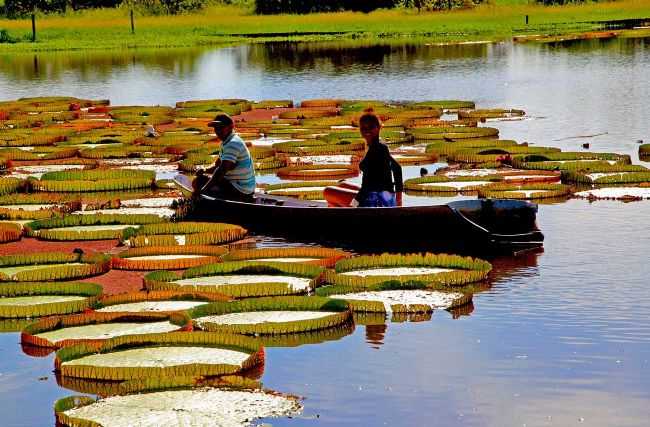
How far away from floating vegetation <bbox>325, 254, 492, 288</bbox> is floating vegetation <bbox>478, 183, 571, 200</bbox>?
3866 mm

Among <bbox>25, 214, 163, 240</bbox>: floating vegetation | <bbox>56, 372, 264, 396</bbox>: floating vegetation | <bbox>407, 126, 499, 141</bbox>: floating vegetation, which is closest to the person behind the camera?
<bbox>56, 372, 264, 396</bbox>: floating vegetation

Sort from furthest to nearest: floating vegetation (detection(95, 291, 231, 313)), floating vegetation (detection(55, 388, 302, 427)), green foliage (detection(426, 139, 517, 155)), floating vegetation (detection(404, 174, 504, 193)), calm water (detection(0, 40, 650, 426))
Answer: green foliage (detection(426, 139, 517, 155)) < floating vegetation (detection(404, 174, 504, 193)) < floating vegetation (detection(95, 291, 231, 313)) < calm water (detection(0, 40, 650, 426)) < floating vegetation (detection(55, 388, 302, 427))

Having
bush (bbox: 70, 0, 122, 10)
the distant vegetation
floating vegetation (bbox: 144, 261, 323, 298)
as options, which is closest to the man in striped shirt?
floating vegetation (bbox: 144, 261, 323, 298)

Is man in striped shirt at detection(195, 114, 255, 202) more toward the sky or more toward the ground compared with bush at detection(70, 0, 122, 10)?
more toward the ground

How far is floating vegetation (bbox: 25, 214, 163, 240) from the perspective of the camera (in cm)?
1373

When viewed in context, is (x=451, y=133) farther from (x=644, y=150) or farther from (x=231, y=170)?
(x=231, y=170)

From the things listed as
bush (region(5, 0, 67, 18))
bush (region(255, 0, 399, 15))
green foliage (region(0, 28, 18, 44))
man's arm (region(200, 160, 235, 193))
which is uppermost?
bush (region(5, 0, 67, 18))

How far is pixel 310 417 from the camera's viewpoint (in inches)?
307

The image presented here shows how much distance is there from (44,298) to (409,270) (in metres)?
3.11

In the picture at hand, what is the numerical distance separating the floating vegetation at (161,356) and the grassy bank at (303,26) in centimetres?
Answer: 5451

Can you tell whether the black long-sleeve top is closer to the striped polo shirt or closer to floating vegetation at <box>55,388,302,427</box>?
the striped polo shirt

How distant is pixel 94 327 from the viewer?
31.8ft

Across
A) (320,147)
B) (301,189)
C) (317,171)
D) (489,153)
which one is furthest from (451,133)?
(301,189)

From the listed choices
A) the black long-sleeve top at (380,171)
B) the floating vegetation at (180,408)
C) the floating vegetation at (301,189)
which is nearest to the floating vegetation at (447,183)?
the floating vegetation at (301,189)
